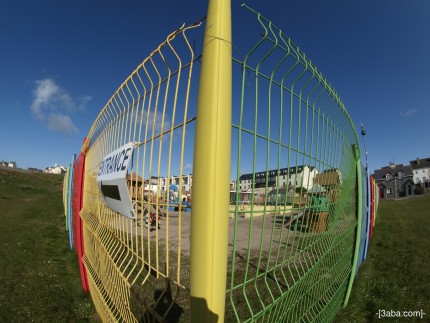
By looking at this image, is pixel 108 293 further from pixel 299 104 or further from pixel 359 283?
pixel 359 283

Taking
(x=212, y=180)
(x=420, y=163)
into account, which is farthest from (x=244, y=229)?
(x=420, y=163)

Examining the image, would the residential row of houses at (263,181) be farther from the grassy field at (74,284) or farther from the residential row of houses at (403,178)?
the residential row of houses at (403,178)

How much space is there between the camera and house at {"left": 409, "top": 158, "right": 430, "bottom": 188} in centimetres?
6688

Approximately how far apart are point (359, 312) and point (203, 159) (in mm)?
3449

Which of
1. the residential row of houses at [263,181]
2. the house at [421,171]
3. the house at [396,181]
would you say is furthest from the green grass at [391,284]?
the house at [421,171]

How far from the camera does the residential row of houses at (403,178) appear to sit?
64.9 meters

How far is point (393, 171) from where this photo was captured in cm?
7031

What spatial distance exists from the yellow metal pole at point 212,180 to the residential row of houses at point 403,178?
7584 cm

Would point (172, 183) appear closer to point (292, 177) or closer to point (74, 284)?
point (292, 177)

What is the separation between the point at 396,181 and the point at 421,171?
282 inches

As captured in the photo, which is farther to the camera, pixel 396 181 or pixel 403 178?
pixel 396 181

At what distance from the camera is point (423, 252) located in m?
6.32

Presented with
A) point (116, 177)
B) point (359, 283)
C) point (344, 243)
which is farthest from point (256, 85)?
point (359, 283)

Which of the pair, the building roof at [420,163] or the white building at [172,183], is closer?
the white building at [172,183]
